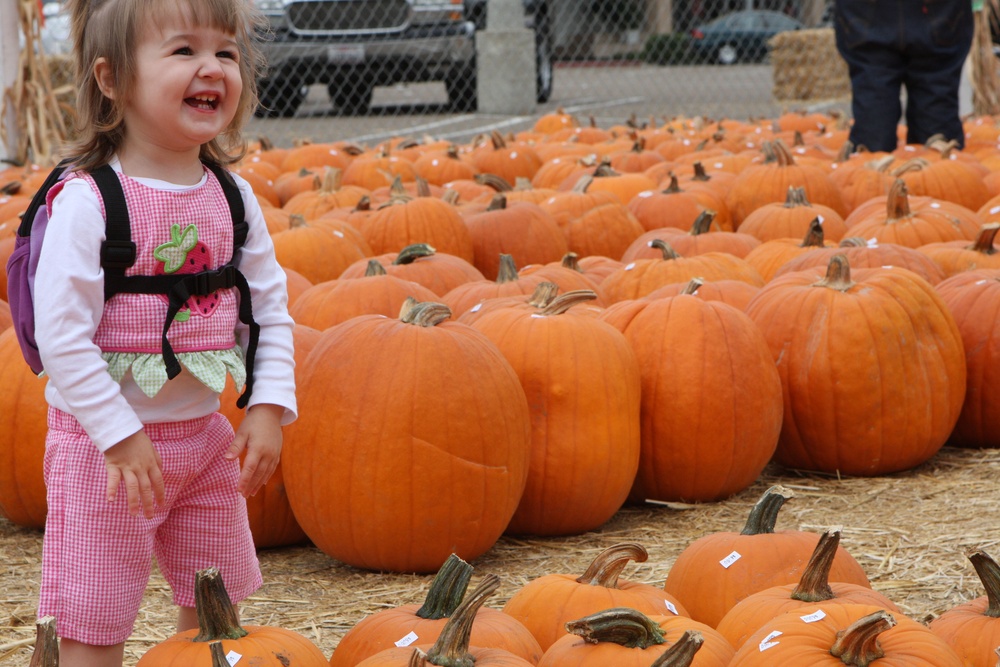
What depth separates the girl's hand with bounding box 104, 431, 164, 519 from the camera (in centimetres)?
195

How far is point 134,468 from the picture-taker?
6.40 ft

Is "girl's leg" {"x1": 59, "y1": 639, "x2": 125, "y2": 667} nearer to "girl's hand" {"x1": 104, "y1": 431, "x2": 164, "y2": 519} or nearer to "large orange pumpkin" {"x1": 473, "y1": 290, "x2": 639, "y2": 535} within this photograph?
"girl's hand" {"x1": 104, "y1": 431, "x2": 164, "y2": 519}

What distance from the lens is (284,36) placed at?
42.4ft

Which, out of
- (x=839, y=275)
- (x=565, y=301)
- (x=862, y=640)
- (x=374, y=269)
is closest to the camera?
(x=862, y=640)

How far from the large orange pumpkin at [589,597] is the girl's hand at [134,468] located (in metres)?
0.68

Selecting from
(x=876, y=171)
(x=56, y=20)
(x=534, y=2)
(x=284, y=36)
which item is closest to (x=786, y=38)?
(x=534, y=2)

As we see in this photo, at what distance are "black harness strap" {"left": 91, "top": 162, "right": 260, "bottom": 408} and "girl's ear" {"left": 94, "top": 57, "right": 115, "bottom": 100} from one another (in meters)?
0.12

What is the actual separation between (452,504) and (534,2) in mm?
12067

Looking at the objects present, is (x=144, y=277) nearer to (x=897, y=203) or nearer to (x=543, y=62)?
(x=897, y=203)

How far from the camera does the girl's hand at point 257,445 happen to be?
6.95 feet

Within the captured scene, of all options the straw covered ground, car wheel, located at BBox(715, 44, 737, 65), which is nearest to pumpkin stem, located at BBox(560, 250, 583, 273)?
the straw covered ground

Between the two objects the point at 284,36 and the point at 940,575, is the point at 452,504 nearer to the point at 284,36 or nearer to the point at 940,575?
the point at 940,575

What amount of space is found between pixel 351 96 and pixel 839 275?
34.3ft

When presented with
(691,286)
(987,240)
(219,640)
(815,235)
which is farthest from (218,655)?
(987,240)
